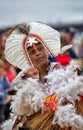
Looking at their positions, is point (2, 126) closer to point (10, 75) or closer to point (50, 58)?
point (50, 58)

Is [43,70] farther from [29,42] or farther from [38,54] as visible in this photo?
[29,42]

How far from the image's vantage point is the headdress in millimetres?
4633

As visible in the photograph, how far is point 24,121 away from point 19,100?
193 millimetres

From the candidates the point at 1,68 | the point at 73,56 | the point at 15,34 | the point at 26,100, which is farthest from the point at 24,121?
the point at 73,56

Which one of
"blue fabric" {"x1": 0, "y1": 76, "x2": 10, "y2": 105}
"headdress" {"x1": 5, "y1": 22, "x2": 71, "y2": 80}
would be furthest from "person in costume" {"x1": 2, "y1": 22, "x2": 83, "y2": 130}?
"blue fabric" {"x1": 0, "y1": 76, "x2": 10, "y2": 105}

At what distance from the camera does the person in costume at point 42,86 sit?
13.9 ft

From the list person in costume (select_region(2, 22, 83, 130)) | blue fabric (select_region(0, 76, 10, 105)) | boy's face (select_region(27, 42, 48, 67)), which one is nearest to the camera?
person in costume (select_region(2, 22, 83, 130))

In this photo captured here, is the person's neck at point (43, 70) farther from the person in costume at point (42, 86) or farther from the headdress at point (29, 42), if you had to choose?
the headdress at point (29, 42)

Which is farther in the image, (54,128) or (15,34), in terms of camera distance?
(15,34)

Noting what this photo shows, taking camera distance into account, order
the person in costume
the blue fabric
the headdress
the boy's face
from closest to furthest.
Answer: the person in costume < the boy's face < the headdress < the blue fabric

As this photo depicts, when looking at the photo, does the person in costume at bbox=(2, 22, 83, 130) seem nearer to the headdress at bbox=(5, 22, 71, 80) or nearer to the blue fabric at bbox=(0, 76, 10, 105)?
the headdress at bbox=(5, 22, 71, 80)

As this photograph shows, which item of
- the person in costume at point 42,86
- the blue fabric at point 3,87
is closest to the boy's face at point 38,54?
the person in costume at point 42,86

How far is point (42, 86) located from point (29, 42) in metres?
0.41

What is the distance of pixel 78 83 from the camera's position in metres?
4.27
